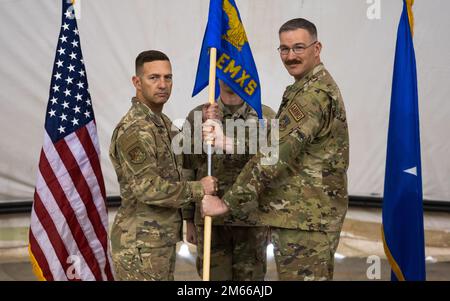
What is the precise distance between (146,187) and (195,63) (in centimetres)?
296

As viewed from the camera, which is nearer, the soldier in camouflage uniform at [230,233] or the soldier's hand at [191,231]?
the soldier in camouflage uniform at [230,233]

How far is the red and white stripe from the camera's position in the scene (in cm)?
395

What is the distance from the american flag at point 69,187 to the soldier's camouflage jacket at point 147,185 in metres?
0.59

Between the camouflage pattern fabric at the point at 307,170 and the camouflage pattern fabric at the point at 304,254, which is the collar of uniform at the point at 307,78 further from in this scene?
the camouflage pattern fabric at the point at 304,254

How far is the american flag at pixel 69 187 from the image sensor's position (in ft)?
13.0

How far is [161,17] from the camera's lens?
20.0ft

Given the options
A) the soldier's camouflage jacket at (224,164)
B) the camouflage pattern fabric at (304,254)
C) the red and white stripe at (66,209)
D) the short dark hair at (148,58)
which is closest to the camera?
the camouflage pattern fabric at (304,254)

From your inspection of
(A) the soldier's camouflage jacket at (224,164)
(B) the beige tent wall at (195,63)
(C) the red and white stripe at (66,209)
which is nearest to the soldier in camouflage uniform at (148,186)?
(A) the soldier's camouflage jacket at (224,164)

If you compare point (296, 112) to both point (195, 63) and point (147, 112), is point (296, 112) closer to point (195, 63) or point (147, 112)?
point (147, 112)

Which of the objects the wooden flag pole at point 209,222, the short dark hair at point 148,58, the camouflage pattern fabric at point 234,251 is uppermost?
the short dark hair at point 148,58

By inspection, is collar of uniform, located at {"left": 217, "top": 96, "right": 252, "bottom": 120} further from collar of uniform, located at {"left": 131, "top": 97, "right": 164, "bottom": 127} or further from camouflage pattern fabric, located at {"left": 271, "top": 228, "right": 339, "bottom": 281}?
camouflage pattern fabric, located at {"left": 271, "top": 228, "right": 339, "bottom": 281}

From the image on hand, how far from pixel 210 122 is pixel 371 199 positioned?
3111mm

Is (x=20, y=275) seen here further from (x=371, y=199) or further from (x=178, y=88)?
(x=371, y=199)
